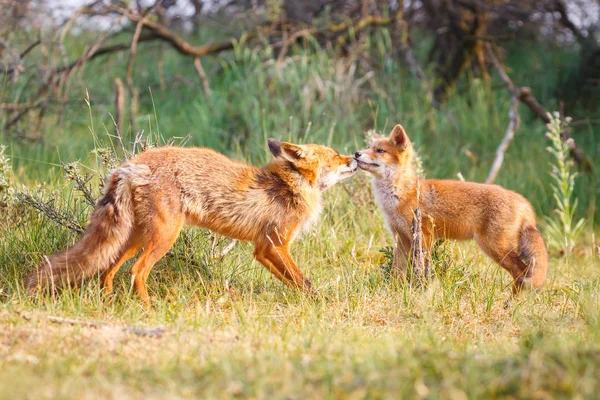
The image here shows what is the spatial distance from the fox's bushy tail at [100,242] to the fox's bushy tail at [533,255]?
3125mm

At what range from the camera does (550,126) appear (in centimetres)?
649

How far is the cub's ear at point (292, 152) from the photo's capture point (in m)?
5.72

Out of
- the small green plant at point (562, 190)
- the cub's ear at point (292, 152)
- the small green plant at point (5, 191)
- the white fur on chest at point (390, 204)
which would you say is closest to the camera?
the cub's ear at point (292, 152)

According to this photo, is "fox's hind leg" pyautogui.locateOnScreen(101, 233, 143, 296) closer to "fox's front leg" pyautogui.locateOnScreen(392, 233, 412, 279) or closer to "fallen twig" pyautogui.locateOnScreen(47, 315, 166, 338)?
"fallen twig" pyautogui.locateOnScreen(47, 315, 166, 338)

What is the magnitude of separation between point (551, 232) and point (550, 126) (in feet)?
5.28

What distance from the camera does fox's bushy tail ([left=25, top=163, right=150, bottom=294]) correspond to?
4781 mm

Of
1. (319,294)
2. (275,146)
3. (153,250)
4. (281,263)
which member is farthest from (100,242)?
(275,146)

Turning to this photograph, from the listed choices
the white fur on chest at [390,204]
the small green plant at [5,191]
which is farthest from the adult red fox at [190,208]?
the small green plant at [5,191]

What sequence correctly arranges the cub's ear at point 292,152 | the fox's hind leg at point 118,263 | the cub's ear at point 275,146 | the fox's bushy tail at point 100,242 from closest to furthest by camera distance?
1. the fox's bushy tail at point 100,242
2. the fox's hind leg at point 118,263
3. the cub's ear at point 292,152
4. the cub's ear at point 275,146

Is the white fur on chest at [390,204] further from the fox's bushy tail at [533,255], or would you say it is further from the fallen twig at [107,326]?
the fallen twig at [107,326]

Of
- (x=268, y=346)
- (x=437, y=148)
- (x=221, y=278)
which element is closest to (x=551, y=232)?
(x=437, y=148)

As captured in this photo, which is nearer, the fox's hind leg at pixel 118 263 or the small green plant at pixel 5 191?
the fox's hind leg at pixel 118 263

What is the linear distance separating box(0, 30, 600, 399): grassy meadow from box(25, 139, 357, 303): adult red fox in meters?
0.22

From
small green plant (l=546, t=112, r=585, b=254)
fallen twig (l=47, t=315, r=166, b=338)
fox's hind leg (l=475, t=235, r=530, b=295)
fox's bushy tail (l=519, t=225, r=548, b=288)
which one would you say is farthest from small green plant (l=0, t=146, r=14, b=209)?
small green plant (l=546, t=112, r=585, b=254)
